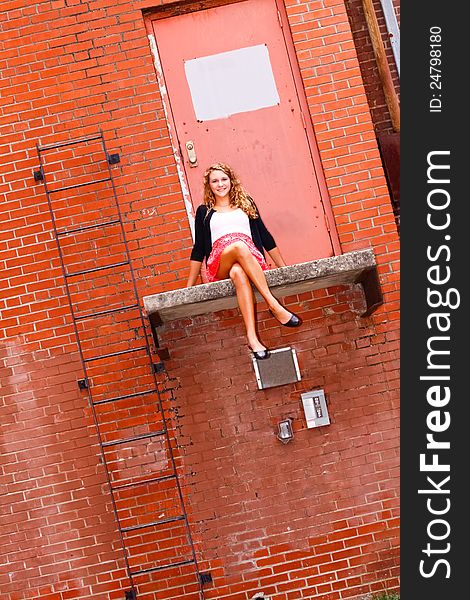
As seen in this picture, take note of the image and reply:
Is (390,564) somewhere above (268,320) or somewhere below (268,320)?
below

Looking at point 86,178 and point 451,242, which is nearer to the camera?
point 451,242

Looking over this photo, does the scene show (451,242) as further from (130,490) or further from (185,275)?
(130,490)

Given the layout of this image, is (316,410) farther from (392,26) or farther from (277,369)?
(392,26)

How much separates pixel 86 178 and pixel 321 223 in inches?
72.9

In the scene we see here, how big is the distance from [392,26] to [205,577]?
15.0ft

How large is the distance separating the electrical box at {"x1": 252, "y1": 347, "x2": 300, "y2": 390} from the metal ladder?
770 millimetres

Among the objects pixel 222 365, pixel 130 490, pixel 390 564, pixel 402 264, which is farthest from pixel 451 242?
pixel 130 490

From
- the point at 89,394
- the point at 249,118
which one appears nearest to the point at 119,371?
the point at 89,394

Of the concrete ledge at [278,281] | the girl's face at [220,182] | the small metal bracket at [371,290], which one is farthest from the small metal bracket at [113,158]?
the small metal bracket at [371,290]

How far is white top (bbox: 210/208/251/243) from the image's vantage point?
6504 millimetres

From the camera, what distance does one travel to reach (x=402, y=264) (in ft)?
23.1

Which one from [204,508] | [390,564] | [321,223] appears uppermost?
[321,223]

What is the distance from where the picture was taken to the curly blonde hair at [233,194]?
21.5 ft

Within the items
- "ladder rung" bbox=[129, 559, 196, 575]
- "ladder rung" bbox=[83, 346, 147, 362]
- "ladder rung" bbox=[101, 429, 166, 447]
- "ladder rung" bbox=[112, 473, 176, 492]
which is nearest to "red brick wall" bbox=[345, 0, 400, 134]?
"ladder rung" bbox=[83, 346, 147, 362]
